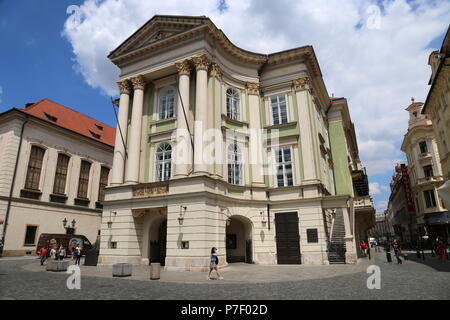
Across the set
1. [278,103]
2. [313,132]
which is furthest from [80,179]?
[313,132]

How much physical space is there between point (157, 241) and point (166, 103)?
414 inches

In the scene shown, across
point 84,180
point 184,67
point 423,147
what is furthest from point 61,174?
point 423,147

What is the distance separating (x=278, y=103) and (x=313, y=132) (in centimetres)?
381

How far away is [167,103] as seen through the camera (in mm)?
24219

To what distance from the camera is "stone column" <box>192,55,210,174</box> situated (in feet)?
64.1

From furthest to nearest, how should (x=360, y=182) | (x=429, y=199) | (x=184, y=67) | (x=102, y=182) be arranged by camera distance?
(x=429, y=199)
(x=102, y=182)
(x=360, y=182)
(x=184, y=67)

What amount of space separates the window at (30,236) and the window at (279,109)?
26714mm

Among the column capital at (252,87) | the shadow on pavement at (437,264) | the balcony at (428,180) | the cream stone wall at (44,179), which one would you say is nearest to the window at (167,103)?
the column capital at (252,87)

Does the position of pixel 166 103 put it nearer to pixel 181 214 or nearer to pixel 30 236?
pixel 181 214

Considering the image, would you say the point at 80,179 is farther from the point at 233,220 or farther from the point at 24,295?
the point at 24,295

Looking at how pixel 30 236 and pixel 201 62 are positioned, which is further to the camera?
pixel 30 236

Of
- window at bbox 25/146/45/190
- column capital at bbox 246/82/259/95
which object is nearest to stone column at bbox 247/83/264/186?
column capital at bbox 246/82/259/95

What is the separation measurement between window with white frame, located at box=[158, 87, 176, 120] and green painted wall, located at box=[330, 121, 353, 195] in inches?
686

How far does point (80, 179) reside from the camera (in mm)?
37688
